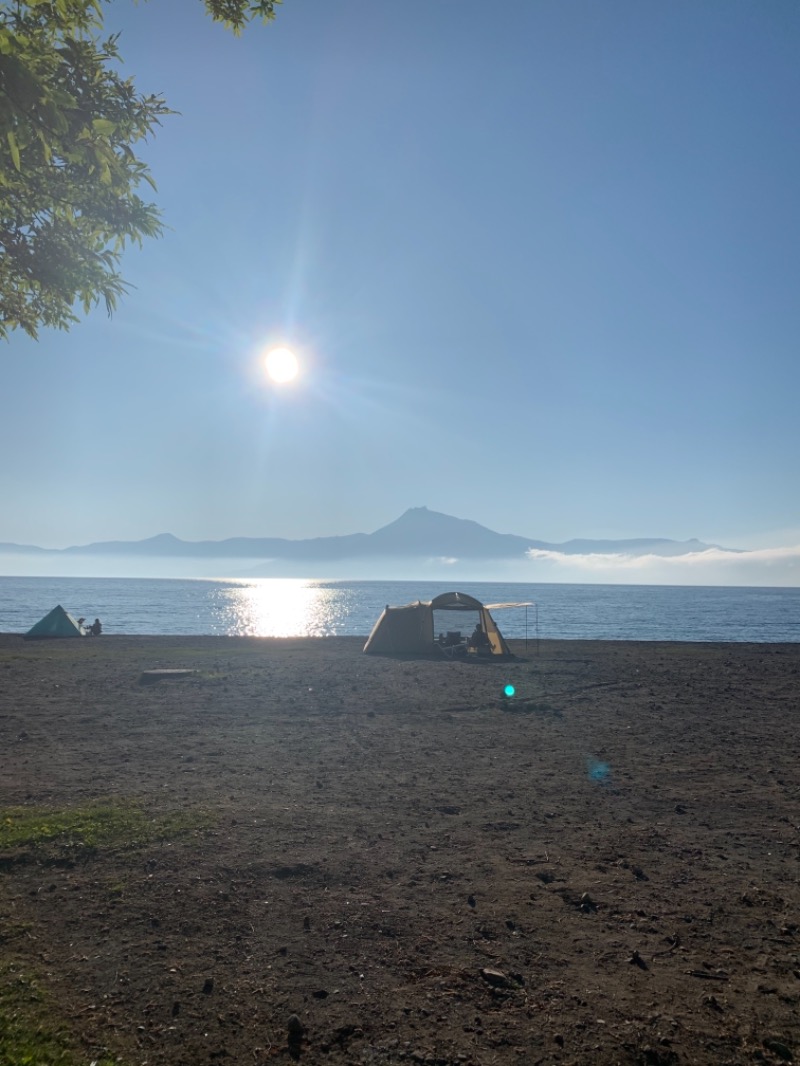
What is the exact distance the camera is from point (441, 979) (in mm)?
5359

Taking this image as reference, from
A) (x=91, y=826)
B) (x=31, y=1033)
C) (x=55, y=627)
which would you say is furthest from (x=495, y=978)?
(x=55, y=627)

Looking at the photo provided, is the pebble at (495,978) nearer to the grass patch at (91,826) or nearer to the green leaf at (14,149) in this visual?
the grass patch at (91,826)

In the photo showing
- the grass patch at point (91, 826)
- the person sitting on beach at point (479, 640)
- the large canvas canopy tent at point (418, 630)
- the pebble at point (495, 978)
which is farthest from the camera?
the large canvas canopy tent at point (418, 630)

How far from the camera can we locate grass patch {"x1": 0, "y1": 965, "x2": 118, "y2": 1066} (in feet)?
14.0

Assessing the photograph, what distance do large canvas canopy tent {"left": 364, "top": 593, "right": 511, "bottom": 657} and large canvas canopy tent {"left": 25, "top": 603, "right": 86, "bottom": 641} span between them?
758 inches

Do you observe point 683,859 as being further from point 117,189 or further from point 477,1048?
point 117,189

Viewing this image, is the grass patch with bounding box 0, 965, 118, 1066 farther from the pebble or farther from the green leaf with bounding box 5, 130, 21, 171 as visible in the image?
the green leaf with bounding box 5, 130, 21, 171

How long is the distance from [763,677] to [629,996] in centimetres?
2219

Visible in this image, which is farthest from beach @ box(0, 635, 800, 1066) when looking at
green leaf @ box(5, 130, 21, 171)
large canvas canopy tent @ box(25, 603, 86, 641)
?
large canvas canopy tent @ box(25, 603, 86, 641)

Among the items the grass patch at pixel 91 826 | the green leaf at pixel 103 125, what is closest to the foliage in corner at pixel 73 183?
the green leaf at pixel 103 125

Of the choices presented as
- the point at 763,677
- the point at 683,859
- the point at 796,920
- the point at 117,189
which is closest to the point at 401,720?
the point at 683,859

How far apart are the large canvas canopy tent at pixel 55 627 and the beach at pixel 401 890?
2605cm

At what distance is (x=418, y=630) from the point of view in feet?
103

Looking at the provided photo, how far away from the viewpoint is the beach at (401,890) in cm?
479
